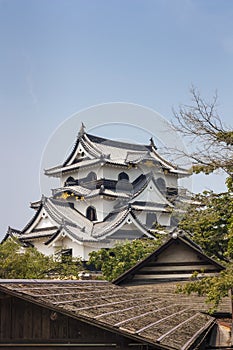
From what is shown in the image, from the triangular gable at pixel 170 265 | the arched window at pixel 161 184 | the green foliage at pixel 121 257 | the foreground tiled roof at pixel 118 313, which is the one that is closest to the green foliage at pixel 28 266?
the green foliage at pixel 121 257

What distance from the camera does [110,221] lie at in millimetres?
40250

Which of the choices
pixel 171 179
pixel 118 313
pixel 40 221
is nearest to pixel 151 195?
pixel 171 179

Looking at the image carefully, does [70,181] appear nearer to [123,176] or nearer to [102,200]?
[102,200]

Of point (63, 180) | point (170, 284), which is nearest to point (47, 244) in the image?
point (63, 180)

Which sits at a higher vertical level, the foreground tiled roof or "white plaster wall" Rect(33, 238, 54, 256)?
"white plaster wall" Rect(33, 238, 54, 256)

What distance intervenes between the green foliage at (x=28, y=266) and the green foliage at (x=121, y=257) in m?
1.56

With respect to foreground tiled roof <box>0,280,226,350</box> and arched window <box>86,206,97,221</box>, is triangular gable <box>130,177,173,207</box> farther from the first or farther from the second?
foreground tiled roof <box>0,280,226,350</box>

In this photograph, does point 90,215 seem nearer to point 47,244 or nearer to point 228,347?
point 47,244

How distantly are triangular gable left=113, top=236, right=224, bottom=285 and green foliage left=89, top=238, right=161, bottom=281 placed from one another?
36.7 feet

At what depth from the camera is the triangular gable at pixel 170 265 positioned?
1681 cm

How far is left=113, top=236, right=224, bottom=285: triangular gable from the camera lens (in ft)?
55.2

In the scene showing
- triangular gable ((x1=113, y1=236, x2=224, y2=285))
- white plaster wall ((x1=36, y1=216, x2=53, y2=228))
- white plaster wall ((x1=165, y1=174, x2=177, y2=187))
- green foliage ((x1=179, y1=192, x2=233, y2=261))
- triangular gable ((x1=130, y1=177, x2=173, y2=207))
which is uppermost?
white plaster wall ((x1=165, y1=174, x2=177, y2=187))

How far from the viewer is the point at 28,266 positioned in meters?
28.0

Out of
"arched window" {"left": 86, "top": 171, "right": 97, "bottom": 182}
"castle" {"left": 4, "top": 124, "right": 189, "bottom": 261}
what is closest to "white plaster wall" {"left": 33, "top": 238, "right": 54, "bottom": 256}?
"castle" {"left": 4, "top": 124, "right": 189, "bottom": 261}
